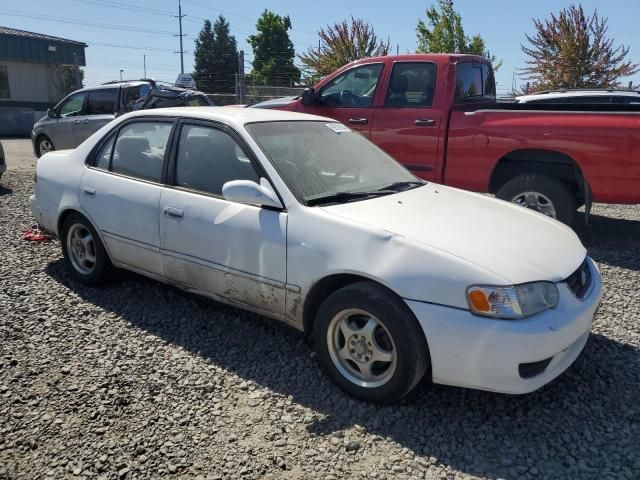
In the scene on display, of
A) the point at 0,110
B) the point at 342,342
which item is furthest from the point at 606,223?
the point at 0,110

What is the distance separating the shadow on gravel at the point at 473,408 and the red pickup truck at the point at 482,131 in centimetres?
231

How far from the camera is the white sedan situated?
2721 millimetres

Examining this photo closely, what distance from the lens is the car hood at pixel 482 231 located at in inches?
111

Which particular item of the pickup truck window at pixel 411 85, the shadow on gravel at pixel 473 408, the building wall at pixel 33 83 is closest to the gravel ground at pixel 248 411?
the shadow on gravel at pixel 473 408

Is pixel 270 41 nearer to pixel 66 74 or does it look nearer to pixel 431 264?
pixel 66 74

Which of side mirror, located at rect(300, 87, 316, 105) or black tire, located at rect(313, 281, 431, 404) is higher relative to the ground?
side mirror, located at rect(300, 87, 316, 105)

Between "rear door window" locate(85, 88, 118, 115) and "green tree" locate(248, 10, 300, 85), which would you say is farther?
"green tree" locate(248, 10, 300, 85)

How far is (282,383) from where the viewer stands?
10.7ft

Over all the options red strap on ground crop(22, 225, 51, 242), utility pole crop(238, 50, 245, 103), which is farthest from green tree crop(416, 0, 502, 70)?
red strap on ground crop(22, 225, 51, 242)

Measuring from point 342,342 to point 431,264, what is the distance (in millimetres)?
730

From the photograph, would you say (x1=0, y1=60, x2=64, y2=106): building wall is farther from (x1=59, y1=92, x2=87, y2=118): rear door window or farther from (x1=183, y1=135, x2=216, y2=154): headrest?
(x1=183, y1=135, x2=216, y2=154): headrest

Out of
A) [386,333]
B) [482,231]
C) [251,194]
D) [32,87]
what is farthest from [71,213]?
[32,87]

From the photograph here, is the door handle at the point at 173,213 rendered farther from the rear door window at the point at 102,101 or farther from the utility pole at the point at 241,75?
the utility pole at the point at 241,75

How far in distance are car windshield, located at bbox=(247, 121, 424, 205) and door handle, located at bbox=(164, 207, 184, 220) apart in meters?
0.73
